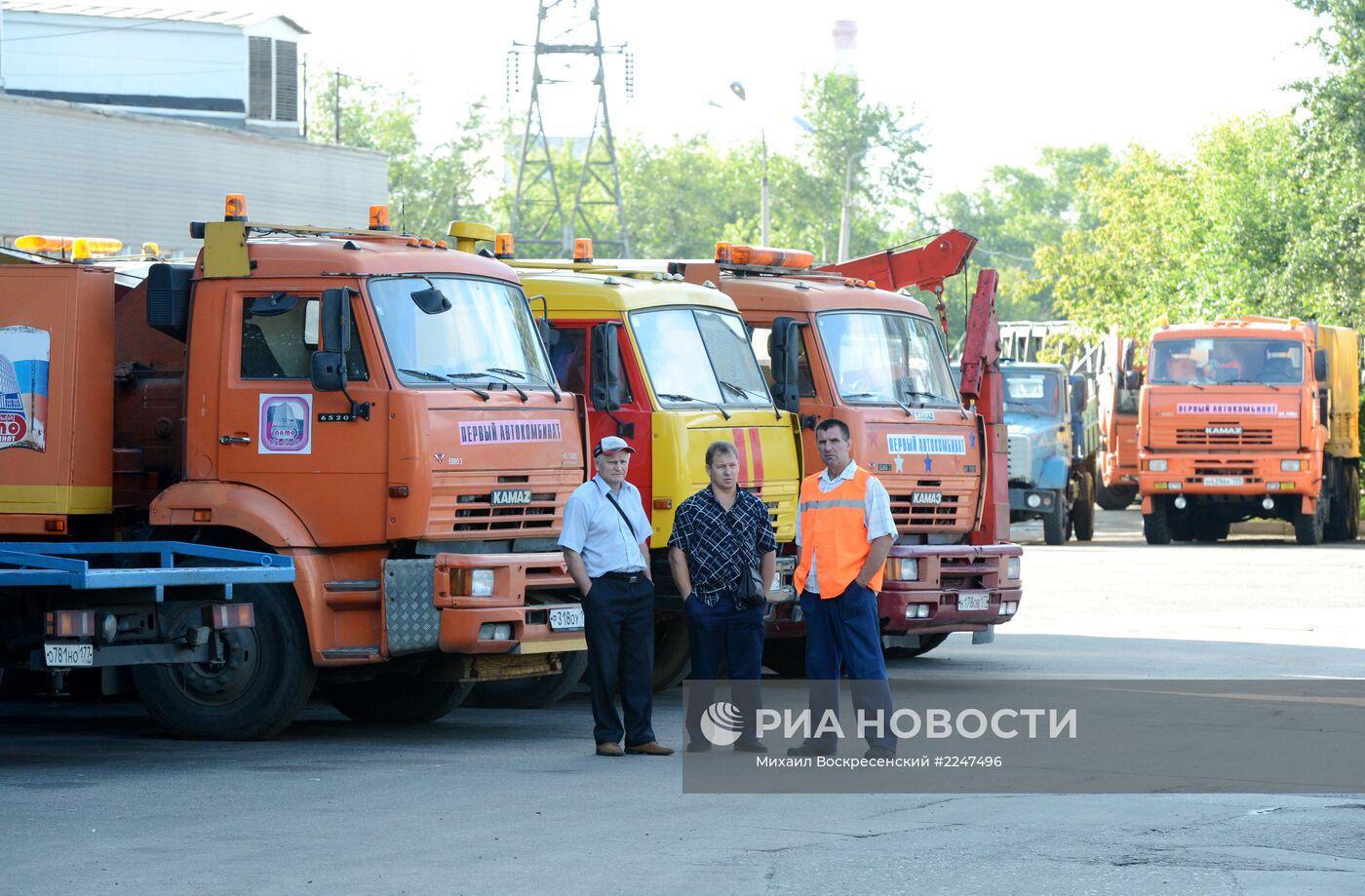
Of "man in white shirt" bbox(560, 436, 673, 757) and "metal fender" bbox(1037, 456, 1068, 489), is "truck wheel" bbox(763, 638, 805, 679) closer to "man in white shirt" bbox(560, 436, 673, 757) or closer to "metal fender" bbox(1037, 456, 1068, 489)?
"man in white shirt" bbox(560, 436, 673, 757)

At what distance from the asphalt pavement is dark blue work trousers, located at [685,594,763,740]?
0.51 m

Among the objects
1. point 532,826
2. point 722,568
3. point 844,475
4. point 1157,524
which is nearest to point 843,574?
point 844,475

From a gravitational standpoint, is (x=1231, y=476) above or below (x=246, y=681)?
above

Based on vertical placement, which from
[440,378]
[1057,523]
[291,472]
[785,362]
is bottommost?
[1057,523]

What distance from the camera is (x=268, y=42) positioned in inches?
1779

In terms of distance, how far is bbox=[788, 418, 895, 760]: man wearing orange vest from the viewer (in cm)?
1139

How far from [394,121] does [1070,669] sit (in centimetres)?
7796

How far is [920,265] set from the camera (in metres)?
18.1

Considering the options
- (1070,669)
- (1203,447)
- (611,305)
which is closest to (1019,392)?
(1203,447)

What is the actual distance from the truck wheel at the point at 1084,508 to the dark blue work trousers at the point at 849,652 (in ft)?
78.6

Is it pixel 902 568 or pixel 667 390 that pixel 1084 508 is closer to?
pixel 902 568

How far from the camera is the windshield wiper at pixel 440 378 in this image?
1247 centimetres

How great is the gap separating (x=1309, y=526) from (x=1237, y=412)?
2.35m

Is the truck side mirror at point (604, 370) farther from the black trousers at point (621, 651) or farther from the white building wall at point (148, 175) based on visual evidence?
the white building wall at point (148, 175)
